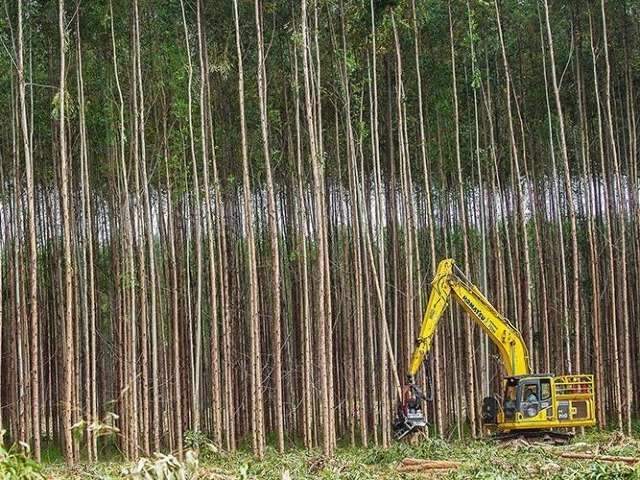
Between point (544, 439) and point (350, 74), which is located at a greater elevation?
point (350, 74)

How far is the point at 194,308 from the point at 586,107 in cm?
1018

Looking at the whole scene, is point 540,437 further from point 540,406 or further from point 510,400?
point 510,400

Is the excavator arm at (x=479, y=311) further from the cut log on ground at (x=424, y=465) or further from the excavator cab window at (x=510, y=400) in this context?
the cut log on ground at (x=424, y=465)

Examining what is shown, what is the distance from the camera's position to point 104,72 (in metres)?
17.7

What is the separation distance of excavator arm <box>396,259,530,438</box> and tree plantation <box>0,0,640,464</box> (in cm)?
113

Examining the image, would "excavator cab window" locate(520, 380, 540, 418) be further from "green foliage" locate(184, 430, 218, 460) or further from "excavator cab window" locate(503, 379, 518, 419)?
"green foliage" locate(184, 430, 218, 460)

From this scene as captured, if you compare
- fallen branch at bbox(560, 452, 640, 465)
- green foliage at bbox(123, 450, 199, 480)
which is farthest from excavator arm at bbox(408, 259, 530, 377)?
green foliage at bbox(123, 450, 199, 480)

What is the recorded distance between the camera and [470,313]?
15.2m

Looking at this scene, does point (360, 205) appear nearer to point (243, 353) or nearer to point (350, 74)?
point (350, 74)


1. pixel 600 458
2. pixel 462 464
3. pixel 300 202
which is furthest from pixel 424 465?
pixel 300 202

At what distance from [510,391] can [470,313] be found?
1.38 meters

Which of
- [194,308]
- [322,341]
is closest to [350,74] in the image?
[322,341]

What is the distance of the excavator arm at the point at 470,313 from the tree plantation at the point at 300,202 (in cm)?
113

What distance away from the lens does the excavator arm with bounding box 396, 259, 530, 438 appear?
581 inches
